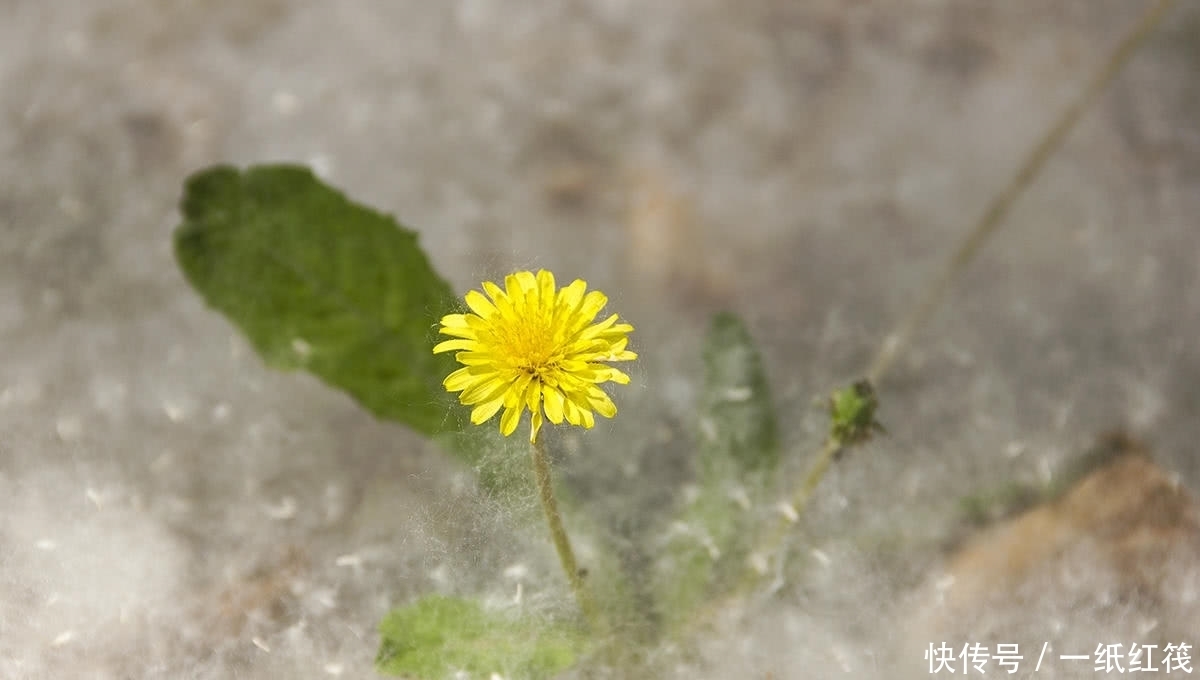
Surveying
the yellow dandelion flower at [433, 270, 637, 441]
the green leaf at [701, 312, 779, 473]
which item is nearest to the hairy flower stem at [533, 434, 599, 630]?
the yellow dandelion flower at [433, 270, 637, 441]

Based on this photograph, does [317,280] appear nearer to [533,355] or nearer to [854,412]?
[533,355]

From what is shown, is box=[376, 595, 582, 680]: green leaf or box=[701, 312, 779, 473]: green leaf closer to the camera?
box=[376, 595, 582, 680]: green leaf

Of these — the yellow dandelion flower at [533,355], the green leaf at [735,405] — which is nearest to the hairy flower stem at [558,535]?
the yellow dandelion flower at [533,355]

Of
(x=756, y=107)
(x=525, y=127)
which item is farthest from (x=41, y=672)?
(x=756, y=107)

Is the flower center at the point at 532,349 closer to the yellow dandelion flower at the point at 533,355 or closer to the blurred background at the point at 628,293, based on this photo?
the yellow dandelion flower at the point at 533,355

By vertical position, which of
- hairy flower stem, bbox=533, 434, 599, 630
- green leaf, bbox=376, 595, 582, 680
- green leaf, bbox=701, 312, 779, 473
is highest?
green leaf, bbox=701, 312, 779, 473

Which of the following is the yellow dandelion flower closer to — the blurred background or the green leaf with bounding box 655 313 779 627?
the blurred background
